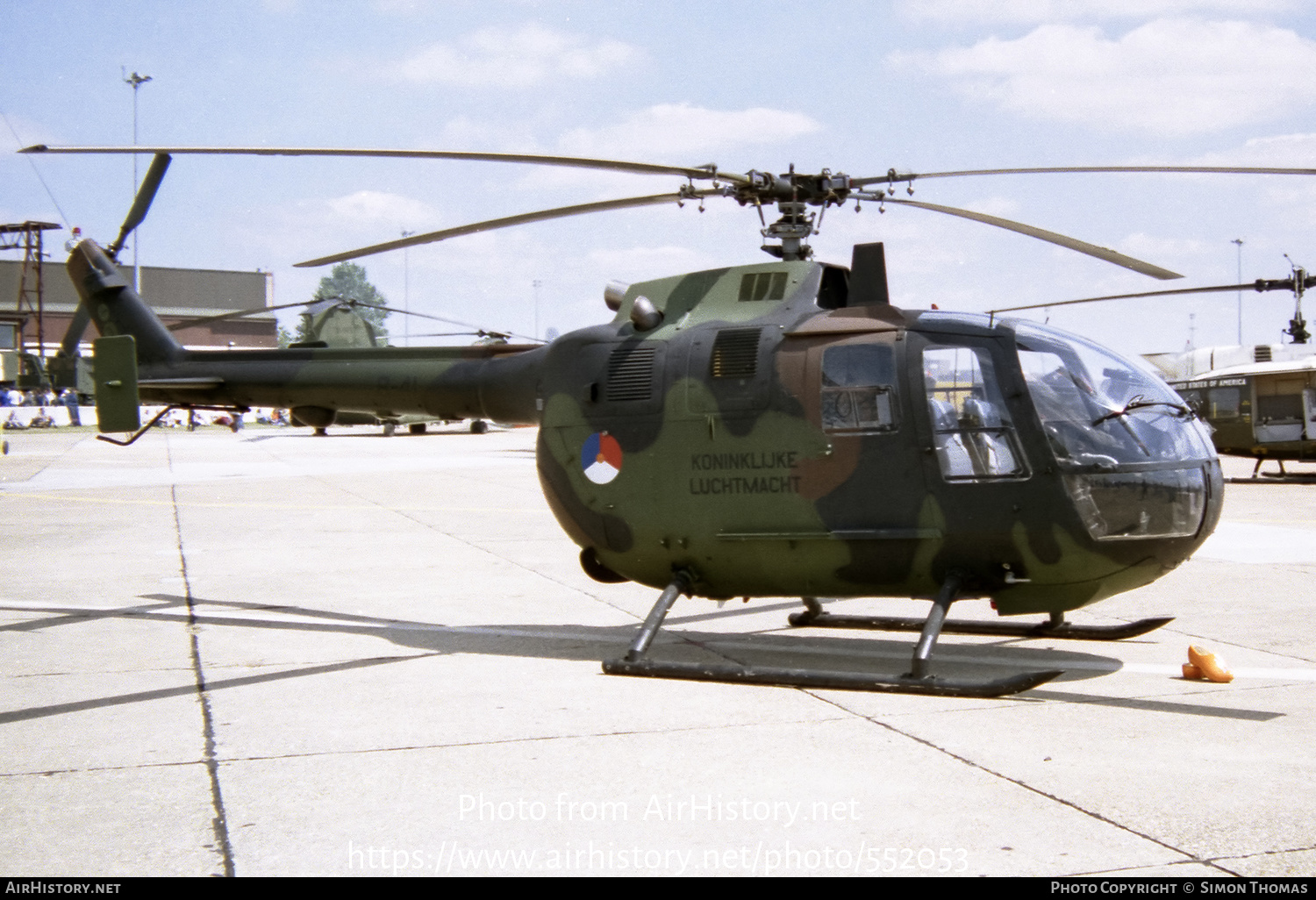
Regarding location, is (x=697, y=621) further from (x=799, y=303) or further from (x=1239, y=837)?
(x=1239, y=837)

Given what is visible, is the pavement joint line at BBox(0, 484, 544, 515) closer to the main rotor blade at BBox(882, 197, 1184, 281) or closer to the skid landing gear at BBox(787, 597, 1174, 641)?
the skid landing gear at BBox(787, 597, 1174, 641)

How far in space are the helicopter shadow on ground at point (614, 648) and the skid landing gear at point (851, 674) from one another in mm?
260

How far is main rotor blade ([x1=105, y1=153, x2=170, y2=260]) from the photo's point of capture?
29.8 ft

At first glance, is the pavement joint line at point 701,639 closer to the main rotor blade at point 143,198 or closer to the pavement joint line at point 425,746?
the pavement joint line at point 425,746

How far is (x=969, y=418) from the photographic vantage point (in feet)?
21.0

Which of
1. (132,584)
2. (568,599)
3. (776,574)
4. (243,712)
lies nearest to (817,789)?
(776,574)

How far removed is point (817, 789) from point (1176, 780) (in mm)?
1431

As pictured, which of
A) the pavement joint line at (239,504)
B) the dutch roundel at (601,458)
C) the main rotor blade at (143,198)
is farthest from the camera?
the pavement joint line at (239,504)

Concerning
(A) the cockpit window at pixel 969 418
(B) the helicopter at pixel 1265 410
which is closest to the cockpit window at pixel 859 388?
(A) the cockpit window at pixel 969 418

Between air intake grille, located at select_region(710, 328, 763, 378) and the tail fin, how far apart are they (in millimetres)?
5493

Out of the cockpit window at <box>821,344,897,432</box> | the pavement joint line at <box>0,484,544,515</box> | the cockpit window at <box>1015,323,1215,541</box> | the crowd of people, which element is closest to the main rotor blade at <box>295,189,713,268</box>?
the cockpit window at <box>821,344,897,432</box>

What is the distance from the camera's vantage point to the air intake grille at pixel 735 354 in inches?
273

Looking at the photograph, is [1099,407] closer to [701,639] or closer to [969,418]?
[969,418]

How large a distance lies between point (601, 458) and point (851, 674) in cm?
218
